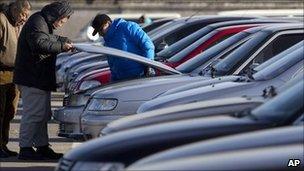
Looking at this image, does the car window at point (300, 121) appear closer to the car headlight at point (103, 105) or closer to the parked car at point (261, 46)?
the car headlight at point (103, 105)

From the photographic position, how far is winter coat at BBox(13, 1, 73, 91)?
11062 mm

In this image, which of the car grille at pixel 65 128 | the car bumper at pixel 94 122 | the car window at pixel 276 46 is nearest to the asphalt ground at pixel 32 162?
the car grille at pixel 65 128

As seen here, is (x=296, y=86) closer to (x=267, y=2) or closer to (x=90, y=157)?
→ (x=90, y=157)

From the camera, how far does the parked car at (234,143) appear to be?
5.53 metres

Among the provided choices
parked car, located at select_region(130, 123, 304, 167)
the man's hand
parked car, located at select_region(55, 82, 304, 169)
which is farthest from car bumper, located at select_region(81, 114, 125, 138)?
parked car, located at select_region(130, 123, 304, 167)

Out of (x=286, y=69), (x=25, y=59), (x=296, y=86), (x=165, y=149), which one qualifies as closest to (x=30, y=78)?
(x=25, y=59)

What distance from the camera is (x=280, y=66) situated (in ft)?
32.2

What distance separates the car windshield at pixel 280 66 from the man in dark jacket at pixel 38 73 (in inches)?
87.8

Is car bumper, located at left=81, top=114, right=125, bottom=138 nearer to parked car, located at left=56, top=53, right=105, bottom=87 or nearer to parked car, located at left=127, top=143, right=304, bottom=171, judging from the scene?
parked car, located at left=127, top=143, right=304, bottom=171

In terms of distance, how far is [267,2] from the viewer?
165 feet

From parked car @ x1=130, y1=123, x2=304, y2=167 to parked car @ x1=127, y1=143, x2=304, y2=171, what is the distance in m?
0.06

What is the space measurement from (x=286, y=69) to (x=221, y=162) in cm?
451

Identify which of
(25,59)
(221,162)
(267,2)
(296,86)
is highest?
(267,2)

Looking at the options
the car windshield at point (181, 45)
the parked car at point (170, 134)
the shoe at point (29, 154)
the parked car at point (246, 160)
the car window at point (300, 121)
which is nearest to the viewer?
the parked car at point (246, 160)
